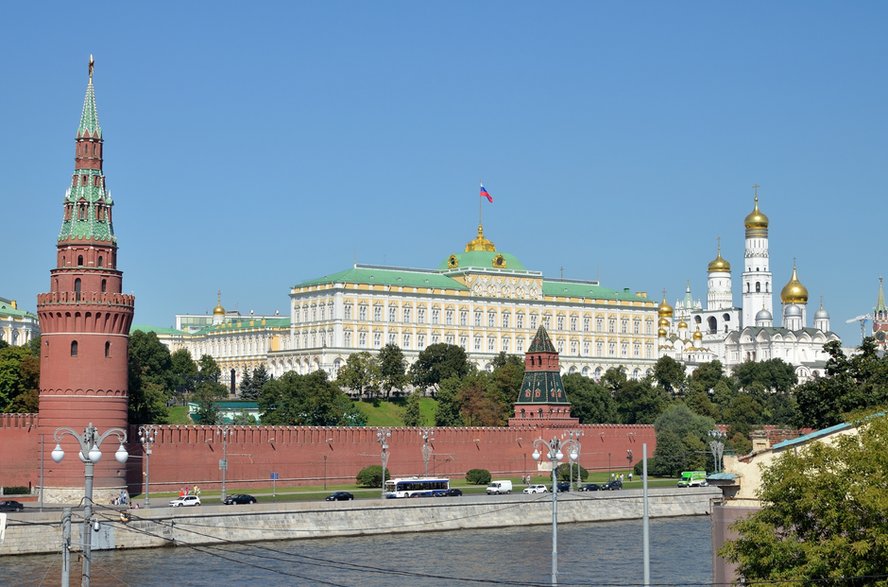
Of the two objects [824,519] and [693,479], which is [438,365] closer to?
[693,479]

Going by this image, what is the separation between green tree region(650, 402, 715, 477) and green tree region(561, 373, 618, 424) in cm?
881

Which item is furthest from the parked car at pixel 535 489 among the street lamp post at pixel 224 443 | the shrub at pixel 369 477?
the street lamp post at pixel 224 443

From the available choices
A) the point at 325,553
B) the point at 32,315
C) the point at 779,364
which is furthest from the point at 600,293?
the point at 325,553

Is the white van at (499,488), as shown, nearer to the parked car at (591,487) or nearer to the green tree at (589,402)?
the parked car at (591,487)

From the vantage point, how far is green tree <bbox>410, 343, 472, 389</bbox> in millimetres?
147375

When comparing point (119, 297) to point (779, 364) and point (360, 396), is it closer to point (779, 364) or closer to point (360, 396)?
point (360, 396)

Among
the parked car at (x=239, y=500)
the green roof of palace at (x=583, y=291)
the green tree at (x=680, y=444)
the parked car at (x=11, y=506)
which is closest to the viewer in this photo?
the parked car at (x=11, y=506)

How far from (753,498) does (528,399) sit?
247ft

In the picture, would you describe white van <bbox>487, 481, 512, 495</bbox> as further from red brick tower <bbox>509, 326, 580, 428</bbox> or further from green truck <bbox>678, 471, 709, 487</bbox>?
red brick tower <bbox>509, 326, 580, 428</bbox>

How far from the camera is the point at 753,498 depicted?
138 ft

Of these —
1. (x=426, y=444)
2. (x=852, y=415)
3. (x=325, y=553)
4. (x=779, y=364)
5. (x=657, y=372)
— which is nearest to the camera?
(x=852, y=415)

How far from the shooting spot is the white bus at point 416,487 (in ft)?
301

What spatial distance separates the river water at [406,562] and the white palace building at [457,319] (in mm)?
85316

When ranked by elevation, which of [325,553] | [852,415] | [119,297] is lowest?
[325,553]
